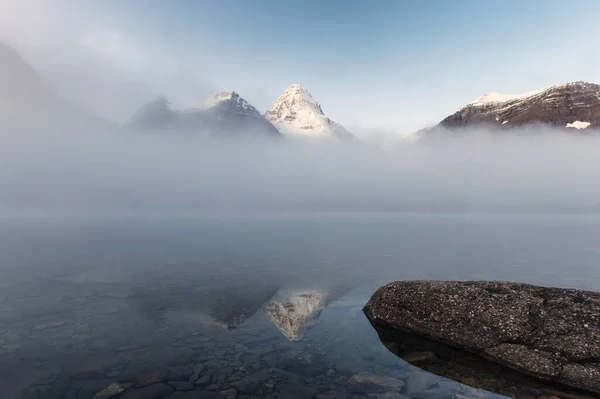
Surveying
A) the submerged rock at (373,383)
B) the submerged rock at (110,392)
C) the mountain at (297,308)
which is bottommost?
the mountain at (297,308)

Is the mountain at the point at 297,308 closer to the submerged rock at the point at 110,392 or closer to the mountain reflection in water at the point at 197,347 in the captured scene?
the mountain reflection in water at the point at 197,347

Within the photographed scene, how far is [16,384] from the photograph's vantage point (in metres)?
10.5

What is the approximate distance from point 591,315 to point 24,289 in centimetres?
3304

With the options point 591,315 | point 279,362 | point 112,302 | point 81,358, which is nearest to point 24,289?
point 112,302

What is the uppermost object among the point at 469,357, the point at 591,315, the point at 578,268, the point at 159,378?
the point at 591,315

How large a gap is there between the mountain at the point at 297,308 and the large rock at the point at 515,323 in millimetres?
4455

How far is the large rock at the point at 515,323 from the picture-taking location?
11289 mm

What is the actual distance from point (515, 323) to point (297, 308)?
11473 mm

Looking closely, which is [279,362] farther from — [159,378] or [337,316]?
[337,316]

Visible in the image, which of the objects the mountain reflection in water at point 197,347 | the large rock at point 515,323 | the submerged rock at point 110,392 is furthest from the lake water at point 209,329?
Answer: the large rock at point 515,323

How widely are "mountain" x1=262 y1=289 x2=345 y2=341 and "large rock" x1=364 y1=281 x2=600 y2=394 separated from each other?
4.46m

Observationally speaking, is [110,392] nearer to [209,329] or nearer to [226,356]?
[226,356]

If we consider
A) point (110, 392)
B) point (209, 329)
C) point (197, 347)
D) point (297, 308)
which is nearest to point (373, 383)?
point (197, 347)

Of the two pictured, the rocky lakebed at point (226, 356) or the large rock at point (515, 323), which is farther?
the large rock at point (515, 323)
